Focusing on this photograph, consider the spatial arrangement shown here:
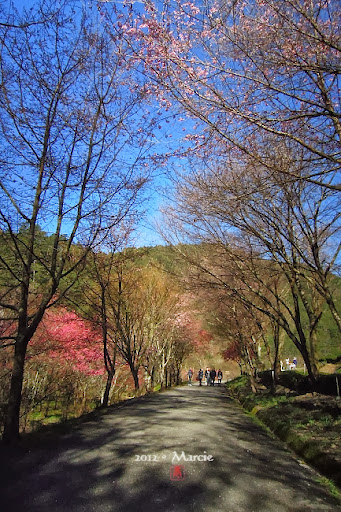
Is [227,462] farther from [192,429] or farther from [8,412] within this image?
[8,412]

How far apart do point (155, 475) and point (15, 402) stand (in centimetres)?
270

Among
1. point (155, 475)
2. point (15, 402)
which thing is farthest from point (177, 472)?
point (15, 402)

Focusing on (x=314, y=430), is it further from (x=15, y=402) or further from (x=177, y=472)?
(x=15, y=402)

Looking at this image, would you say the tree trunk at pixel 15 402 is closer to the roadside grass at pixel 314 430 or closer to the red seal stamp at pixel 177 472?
the red seal stamp at pixel 177 472

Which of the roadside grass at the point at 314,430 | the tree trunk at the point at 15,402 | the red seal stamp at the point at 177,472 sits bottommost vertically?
the roadside grass at the point at 314,430

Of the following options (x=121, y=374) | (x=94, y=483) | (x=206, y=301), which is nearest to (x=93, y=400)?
(x=121, y=374)

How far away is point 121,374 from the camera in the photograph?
2130cm

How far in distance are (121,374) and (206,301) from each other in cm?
839

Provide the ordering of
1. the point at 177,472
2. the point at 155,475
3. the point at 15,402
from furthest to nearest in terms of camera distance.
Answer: the point at 15,402 → the point at 177,472 → the point at 155,475

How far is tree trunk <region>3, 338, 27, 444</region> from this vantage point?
5.09 m

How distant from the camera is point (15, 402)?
5297 mm

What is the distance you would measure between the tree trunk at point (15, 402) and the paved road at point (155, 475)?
0.34 m

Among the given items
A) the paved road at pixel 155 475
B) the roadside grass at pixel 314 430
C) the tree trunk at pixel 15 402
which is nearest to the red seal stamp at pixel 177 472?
the paved road at pixel 155 475

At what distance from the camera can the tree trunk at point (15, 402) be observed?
5.09 meters
